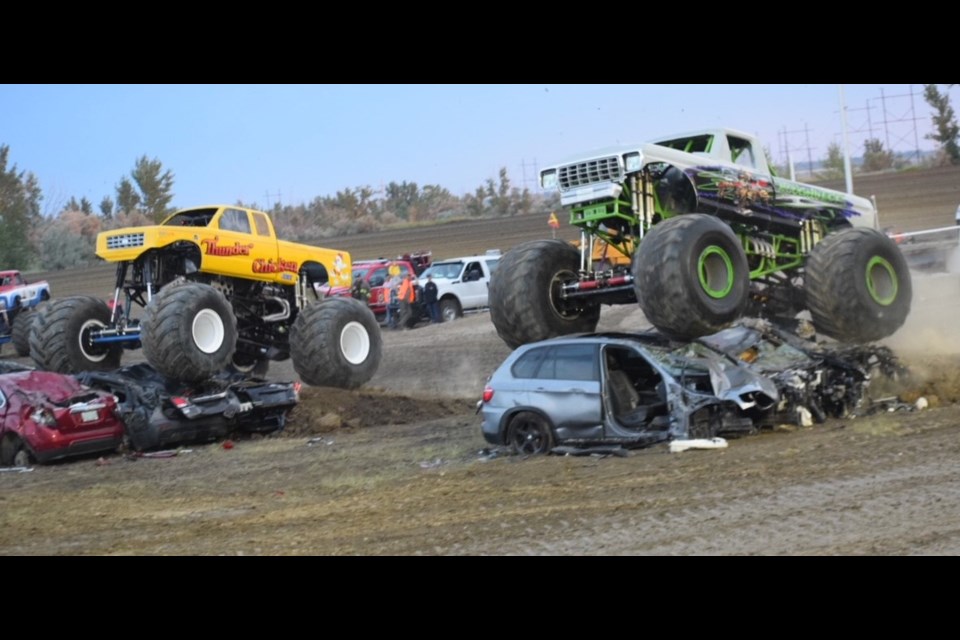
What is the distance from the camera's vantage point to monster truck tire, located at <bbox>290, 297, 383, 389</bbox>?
1867cm

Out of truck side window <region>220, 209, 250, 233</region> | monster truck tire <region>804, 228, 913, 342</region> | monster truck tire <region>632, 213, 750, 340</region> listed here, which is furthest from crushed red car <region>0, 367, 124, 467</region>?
monster truck tire <region>804, 228, 913, 342</region>

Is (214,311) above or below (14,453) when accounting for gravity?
above

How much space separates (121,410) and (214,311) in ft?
6.70

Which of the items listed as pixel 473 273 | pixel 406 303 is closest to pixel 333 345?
pixel 406 303

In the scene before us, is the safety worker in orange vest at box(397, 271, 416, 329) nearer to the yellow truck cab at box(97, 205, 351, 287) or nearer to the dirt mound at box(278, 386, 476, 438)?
the yellow truck cab at box(97, 205, 351, 287)

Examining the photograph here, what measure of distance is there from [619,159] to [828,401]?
3.40 metres

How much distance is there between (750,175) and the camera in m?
14.2

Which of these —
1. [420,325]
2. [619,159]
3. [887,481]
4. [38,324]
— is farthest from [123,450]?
[420,325]

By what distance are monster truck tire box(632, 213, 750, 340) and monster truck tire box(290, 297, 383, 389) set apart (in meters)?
7.59

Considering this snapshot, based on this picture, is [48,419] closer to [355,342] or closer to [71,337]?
[71,337]

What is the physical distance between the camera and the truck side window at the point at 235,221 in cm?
1789

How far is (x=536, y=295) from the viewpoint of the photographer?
1395 centimetres

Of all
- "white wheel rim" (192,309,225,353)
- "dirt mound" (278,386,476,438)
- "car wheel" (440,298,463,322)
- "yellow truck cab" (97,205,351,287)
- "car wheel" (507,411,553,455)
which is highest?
"yellow truck cab" (97,205,351,287)
